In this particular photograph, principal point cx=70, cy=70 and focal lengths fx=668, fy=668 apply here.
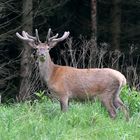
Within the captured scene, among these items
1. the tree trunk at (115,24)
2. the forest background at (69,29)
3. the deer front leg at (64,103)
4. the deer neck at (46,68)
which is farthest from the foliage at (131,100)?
the tree trunk at (115,24)

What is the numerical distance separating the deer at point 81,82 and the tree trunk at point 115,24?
32.6ft

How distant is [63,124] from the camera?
28.5ft

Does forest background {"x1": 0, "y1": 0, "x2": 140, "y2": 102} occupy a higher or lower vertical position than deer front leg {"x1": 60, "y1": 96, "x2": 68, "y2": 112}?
lower

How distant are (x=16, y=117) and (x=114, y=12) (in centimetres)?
1295

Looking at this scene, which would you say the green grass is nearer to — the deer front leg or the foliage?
the deer front leg

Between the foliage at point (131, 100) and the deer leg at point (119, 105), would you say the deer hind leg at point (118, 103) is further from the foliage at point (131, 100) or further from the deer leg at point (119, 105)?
the foliage at point (131, 100)

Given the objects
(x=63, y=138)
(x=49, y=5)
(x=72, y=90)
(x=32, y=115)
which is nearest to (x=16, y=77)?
(x=49, y=5)

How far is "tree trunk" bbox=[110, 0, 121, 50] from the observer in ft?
69.0

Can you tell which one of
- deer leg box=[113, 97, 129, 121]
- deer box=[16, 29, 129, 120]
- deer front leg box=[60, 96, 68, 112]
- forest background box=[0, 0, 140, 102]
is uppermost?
deer box=[16, 29, 129, 120]

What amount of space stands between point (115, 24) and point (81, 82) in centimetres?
1082

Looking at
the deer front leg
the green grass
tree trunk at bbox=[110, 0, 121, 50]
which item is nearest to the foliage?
the green grass

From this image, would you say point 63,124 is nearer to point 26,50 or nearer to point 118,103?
point 118,103

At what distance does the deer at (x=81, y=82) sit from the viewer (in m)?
10.4

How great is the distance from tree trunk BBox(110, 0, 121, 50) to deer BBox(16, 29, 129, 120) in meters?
9.94
